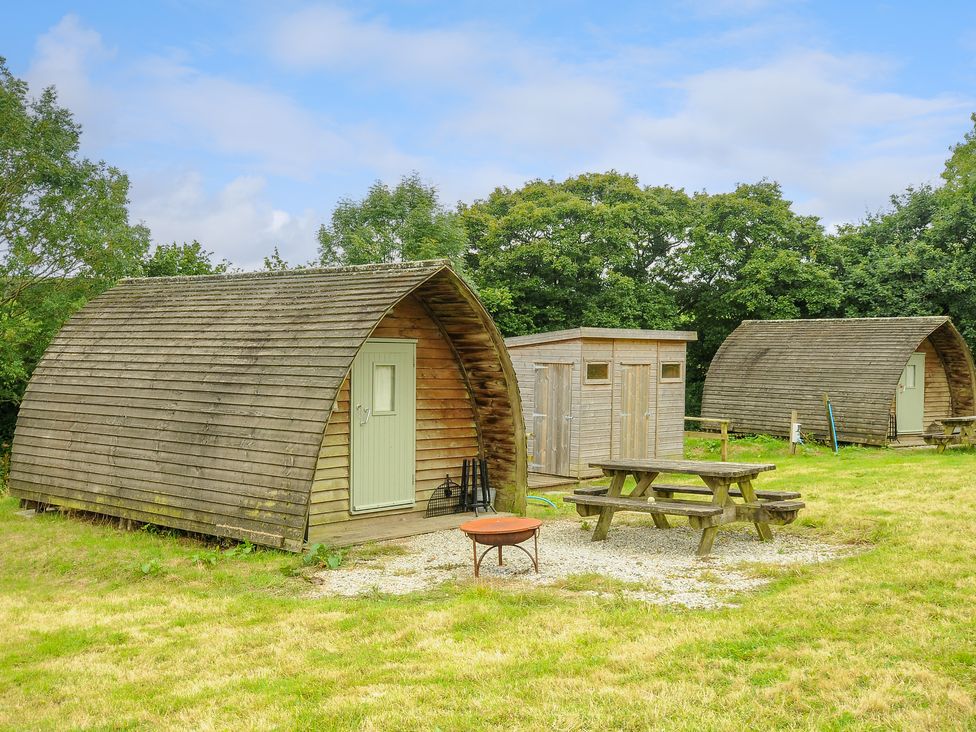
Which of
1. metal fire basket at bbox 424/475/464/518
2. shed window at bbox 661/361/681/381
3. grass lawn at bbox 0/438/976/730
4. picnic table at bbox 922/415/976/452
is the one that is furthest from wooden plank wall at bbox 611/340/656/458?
grass lawn at bbox 0/438/976/730

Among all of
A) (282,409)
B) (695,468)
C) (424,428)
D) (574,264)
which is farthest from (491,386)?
(574,264)

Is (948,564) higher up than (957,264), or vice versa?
(957,264)

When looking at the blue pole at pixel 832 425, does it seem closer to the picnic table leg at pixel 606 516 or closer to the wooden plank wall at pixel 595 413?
the wooden plank wall at pixel 595 413

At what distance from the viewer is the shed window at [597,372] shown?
17.2 meters

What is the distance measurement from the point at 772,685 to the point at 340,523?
6.75m

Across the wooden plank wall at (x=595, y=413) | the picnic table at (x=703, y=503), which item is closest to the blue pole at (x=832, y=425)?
the wooden plank wall at (x=595, y=413)

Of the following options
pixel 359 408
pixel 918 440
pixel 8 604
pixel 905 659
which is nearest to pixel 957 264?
pixel 918 440

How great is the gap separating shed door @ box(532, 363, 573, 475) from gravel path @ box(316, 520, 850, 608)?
5340mm

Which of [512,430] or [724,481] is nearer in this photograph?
[724,481]

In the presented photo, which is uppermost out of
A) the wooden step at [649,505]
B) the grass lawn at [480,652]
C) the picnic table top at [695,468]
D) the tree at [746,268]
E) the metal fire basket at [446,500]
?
the tree at [746,268]

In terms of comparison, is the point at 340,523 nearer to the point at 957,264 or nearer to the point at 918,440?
the point at 918,440

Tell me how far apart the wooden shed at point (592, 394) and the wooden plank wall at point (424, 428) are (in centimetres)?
408

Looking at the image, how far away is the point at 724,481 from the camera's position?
10406 millimetres

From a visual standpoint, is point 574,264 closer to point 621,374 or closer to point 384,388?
point 621,374
